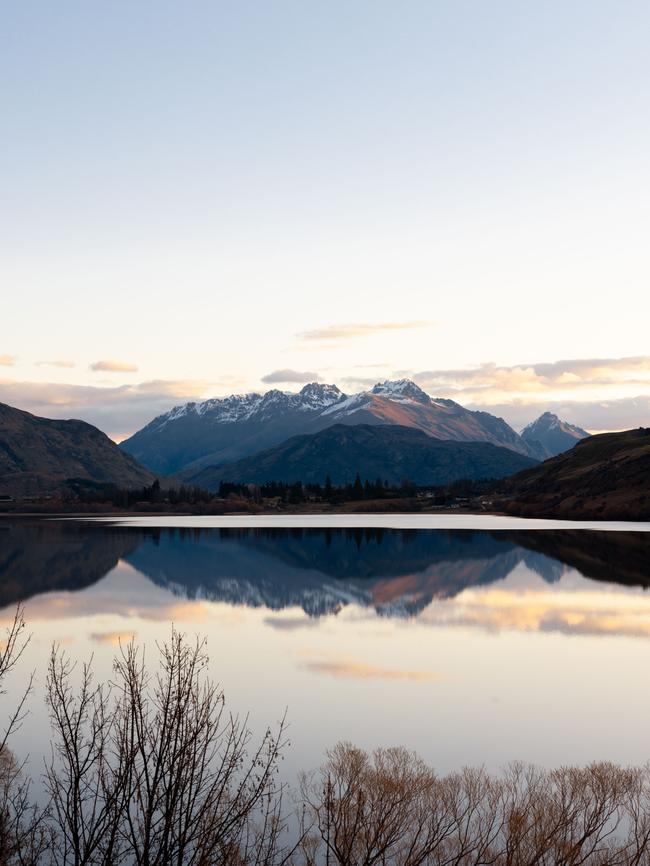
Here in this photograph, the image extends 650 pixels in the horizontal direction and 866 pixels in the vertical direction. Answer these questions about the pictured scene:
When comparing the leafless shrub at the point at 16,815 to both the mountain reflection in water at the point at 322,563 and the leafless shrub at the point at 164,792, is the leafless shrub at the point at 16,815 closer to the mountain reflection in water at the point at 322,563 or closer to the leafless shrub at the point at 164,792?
the leafless shrub at the point at 164,792

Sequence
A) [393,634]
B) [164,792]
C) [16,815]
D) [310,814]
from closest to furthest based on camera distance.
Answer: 1. [16,815]
2. [164,792]
3. [310,814]
4. [393,634]

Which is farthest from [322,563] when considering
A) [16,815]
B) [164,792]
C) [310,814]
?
[16,815]

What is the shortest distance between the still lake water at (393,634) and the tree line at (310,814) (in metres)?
4.68

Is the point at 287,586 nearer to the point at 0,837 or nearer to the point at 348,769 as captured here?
the point at 348,769

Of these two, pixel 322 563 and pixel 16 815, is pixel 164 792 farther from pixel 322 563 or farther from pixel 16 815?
pixel 322 563

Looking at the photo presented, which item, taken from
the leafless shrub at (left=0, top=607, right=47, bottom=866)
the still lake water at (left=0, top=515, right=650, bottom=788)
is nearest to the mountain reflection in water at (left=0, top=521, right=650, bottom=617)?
the still lake water at (left=0, top=515, right=650, bottom=788)

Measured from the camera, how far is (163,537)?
184m

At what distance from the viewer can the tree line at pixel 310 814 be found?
21328 millimetres

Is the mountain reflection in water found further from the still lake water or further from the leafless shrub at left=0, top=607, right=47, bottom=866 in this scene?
the leafless shrub at left=0, top=607, right=47, bottom=866

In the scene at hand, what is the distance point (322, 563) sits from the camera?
409 feet

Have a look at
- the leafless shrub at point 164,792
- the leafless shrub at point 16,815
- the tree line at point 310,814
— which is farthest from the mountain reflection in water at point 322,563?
the leafless shrub at point 16,815

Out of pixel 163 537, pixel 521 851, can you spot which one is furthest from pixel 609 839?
pixel 163 537

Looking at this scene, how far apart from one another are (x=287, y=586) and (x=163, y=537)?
296 ft

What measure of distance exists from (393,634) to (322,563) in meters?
59.2
